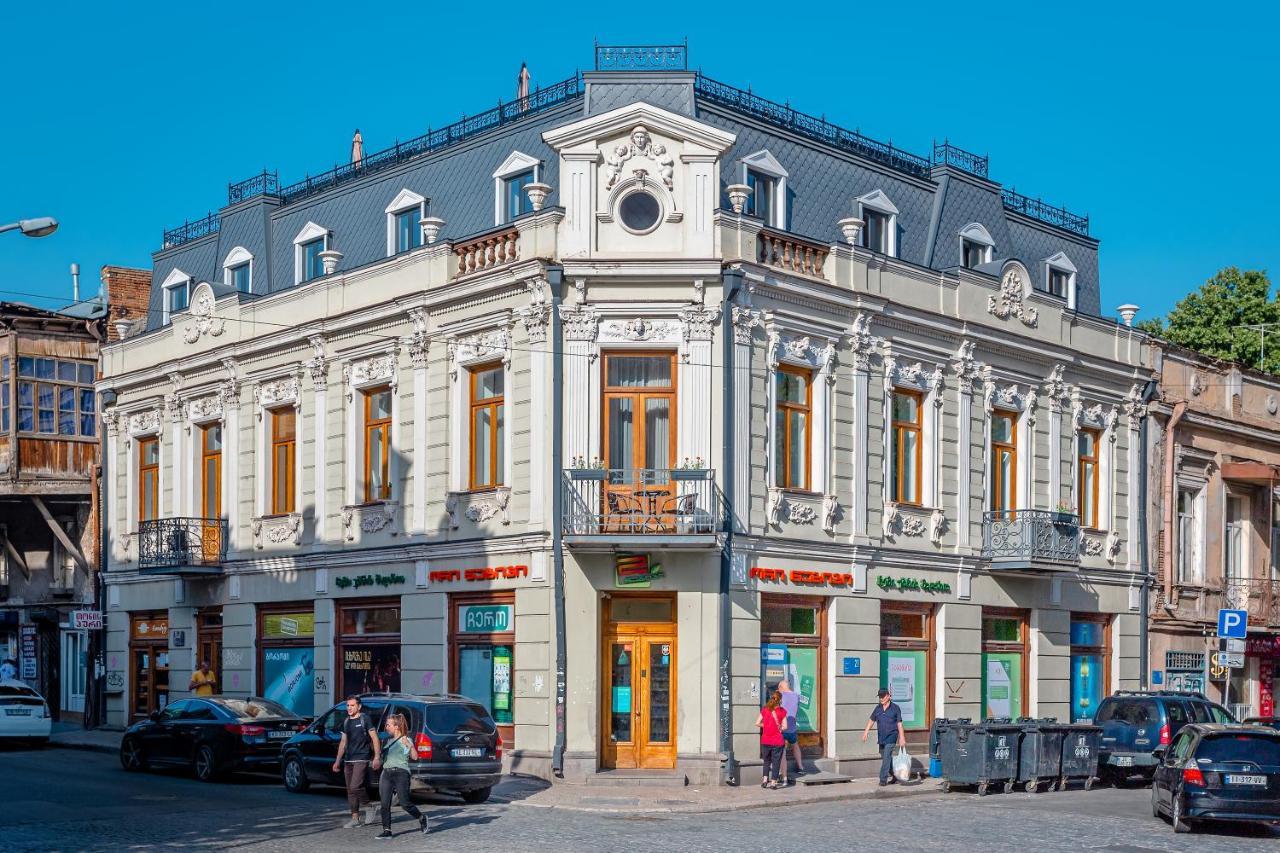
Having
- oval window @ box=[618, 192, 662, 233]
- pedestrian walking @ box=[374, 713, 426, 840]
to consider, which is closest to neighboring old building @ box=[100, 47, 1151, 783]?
oval window @ box=[618, 192, 662, 233]

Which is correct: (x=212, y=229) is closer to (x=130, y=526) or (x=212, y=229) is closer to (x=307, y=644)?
(x=130, y=526)

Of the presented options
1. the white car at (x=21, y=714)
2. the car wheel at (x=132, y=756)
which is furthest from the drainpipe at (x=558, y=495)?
the white car at (x=21, y=714)

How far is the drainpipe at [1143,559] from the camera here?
35.4m

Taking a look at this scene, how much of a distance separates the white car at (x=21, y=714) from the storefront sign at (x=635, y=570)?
48.6ft

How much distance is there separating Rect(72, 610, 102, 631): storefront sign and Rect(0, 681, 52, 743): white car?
11.1 feet

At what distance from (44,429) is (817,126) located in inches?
838

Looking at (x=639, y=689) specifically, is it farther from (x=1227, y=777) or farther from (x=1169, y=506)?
(x=1169, y=506)

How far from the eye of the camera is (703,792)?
2492cm

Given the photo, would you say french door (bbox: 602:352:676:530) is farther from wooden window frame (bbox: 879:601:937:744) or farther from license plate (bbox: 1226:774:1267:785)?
license plate (bbox: 1226:774:1267:785)

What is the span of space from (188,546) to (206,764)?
8762 mm

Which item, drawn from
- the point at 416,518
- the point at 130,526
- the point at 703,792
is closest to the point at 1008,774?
the point at 703,792

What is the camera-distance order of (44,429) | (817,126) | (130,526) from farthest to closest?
1. (44,429)
2. (130,526)
3. (817,126)

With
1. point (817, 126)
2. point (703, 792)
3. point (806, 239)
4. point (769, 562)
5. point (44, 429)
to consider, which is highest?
point (817, 126)

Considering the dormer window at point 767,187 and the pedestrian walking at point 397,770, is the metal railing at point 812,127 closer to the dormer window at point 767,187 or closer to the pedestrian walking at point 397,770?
the dormer window at point 767,187
